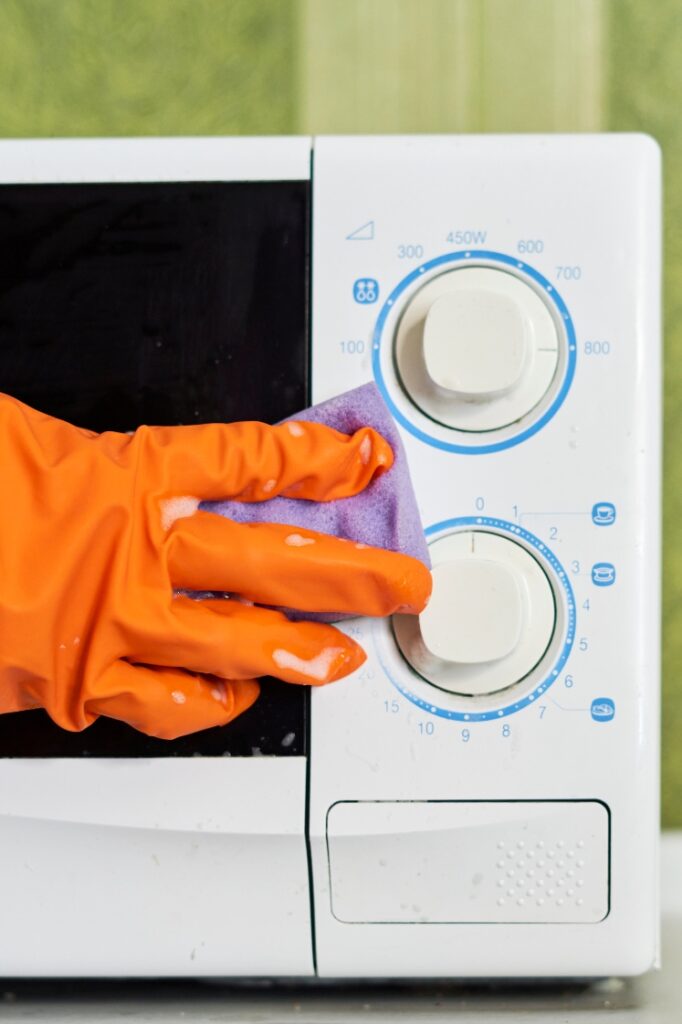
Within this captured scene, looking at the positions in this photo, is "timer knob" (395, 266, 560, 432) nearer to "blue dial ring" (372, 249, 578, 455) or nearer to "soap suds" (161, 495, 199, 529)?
"blue dial ring" (372, 249, 578, 455)

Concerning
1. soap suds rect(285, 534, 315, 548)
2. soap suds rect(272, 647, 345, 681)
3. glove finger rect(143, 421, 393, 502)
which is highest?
glove finger rect(143, 421, 393, 502)

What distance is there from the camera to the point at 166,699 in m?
0.46

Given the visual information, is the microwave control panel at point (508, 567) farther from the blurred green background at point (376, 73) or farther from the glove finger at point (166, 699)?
the blurred green background at point (376, 73)

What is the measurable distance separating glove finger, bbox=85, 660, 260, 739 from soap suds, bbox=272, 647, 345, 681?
4 cm

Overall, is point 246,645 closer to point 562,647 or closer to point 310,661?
point 310,661

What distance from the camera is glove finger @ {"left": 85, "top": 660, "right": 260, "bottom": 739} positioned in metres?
0.45

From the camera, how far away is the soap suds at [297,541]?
46cm

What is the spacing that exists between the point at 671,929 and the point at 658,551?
33 centimetres

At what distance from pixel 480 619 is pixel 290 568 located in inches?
3.9

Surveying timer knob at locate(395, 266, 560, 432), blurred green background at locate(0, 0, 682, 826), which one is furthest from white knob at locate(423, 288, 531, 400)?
blurred green background at locate(0, 0, 682, 826)

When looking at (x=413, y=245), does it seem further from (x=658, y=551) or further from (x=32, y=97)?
(x=32, y=97)

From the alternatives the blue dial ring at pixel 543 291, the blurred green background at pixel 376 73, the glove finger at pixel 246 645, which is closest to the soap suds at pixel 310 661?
the glove finger at pixel 246 645

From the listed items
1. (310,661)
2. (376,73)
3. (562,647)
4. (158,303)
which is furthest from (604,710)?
(376,73)

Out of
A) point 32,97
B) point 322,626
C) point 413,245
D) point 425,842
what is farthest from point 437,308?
point 32,97
